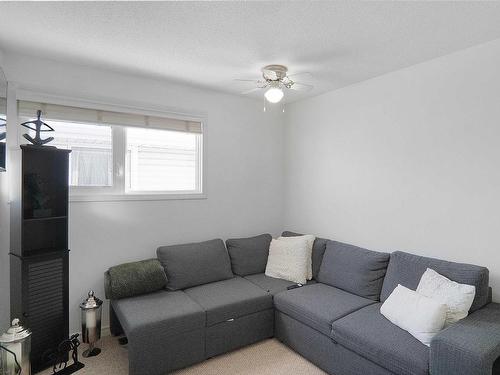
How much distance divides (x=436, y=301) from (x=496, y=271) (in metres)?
0.64

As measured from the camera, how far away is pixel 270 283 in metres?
3.08

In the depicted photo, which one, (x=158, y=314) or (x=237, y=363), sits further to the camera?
(x=237, y=363)

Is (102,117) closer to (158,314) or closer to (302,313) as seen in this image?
(158,314)

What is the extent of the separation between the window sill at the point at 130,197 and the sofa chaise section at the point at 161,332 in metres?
0.94

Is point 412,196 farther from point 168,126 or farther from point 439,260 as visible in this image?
point 168,126

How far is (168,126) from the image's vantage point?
127 inches

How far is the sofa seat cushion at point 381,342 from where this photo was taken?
179 cm

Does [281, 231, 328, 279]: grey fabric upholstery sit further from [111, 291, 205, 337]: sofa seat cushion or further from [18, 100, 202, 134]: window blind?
[18, 100, 202, 134]: window blind

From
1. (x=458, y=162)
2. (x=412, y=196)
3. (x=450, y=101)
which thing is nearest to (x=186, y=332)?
(x=412, y=196)

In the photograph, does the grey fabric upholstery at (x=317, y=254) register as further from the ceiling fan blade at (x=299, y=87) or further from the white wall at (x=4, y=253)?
the white wall at (x=4, y=253)

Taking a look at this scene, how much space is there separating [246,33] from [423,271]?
224 centimetres

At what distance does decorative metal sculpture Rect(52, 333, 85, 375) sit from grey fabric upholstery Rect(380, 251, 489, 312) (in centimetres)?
251

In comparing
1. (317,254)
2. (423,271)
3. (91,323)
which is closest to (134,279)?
(91,323)

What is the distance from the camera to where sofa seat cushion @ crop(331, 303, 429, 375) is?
5.89 ft
